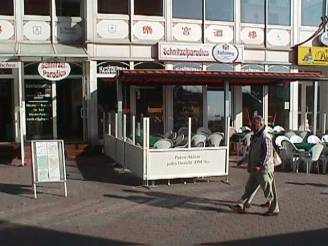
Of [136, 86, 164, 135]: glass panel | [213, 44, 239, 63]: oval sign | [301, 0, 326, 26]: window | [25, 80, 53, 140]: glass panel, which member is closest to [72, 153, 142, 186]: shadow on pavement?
[25, 80, 53, 140]: glass panel

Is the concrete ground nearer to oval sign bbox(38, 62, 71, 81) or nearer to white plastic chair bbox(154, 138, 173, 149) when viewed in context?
white plastic chair bbox(154, 138, 173, 149)

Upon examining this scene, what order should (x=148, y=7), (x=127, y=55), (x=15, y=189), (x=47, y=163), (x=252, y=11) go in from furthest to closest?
(x=252, y=11)
(x=148, y=7)
(x=127, y=55)
(x=15, y=189)
(x=47, y=163)

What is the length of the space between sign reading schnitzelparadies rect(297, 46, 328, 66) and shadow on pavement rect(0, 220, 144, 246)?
565 inches

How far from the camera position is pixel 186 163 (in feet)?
36.8

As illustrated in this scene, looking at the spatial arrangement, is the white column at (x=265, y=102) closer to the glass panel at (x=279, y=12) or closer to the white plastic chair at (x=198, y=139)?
the glass panel at (x=279, y=12)

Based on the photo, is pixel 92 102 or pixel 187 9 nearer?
pixel 92 102

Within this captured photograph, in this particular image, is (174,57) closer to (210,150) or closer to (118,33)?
(118,33)

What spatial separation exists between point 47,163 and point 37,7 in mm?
8850

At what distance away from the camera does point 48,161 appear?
10.1 meters

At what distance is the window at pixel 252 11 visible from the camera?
1892cm

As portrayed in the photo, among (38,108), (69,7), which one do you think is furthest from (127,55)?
(38,108)

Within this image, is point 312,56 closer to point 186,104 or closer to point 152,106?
point 186,104

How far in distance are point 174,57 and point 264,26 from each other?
3.99 metres

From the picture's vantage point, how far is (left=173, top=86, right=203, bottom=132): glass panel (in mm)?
18344
